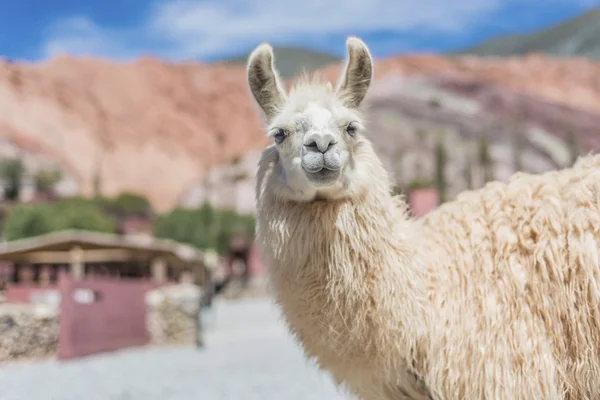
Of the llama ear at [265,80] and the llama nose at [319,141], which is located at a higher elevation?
the llama ear at [265,80]

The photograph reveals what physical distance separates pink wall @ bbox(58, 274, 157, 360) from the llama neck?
9356mm

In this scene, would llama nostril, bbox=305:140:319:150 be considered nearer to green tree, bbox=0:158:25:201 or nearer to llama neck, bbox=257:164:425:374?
llama neck, bbox=257:164:425:374

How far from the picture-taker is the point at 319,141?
9.69 ft

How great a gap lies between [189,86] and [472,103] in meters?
39.8

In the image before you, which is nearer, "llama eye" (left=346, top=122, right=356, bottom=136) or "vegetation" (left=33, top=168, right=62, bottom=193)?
"llama eye" (left=346, top=122, right=356, bottom=136)

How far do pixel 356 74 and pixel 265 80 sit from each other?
0.48m

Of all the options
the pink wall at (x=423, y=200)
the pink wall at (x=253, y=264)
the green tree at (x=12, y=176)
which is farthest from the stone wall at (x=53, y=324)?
the green tree at (x=12, y=176)

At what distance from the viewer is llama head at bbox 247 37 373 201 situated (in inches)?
117

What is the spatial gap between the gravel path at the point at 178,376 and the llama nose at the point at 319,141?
3180 millimetres

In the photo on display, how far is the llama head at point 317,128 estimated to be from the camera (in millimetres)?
2975

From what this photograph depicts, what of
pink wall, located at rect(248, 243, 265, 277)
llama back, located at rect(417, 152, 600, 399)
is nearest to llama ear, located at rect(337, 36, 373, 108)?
llama back, located at rect(417, 152, 600, 399)

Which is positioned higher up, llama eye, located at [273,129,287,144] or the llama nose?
llama eye, located at [273,129,287,144]

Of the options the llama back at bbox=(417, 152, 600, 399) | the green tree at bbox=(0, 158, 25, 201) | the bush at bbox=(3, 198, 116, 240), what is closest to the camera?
the llama back at bbox=(417, 152, 600, 399)

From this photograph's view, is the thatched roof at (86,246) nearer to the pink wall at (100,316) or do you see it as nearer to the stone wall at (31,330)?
the pink wall at (100,316)
